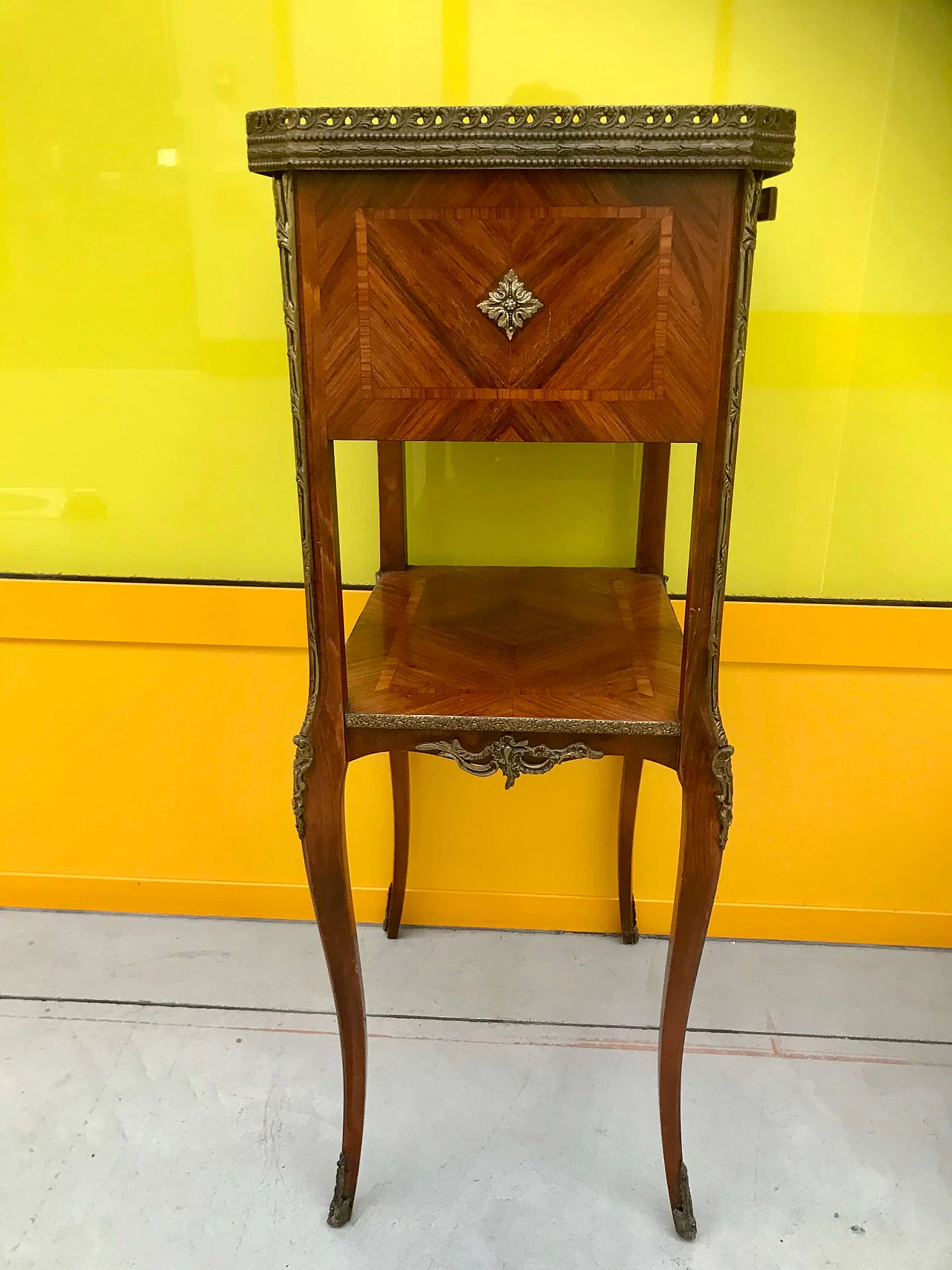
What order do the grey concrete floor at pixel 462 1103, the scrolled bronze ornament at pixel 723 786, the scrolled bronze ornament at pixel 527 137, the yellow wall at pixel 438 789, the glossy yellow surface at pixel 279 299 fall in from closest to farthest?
the scrolled bronze ornament at pixel 527 137 → the scrolled bronze ornament at pixel 723 786 → the grey concrete floor at pixel 462 1103 → the glossy yellow surface at pixel 279 299 → the yellow wall at pixel 438 789

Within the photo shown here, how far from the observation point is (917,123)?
138cm

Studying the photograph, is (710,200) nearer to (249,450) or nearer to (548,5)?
(548,5)

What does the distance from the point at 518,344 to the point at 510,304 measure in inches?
1.6

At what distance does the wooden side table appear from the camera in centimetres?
89

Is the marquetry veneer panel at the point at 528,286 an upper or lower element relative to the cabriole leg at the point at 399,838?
upper

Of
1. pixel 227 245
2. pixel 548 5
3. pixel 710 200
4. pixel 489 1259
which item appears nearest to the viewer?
pixel 710 200

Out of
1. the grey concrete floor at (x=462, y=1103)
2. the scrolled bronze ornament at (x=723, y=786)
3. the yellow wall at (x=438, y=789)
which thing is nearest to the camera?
the scrolled bronze ornament at (x=723, y=786)

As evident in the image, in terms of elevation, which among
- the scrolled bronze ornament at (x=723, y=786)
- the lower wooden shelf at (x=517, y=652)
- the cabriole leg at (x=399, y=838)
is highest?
the lower wooden shelf at (x=517, y=652)

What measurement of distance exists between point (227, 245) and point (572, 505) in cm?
69

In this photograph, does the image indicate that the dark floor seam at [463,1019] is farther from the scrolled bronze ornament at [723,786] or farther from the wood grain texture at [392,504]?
the wood grain texture at [392,504]

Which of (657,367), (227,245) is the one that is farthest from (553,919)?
(227,245)

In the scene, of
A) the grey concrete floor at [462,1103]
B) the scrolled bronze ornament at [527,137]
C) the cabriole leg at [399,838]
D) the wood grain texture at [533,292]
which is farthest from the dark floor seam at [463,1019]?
the scrolled bronze ornament at [527,137]

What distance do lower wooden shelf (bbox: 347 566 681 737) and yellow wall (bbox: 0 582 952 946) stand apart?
0.85ft

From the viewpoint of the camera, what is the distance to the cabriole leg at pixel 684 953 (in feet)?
3.65
